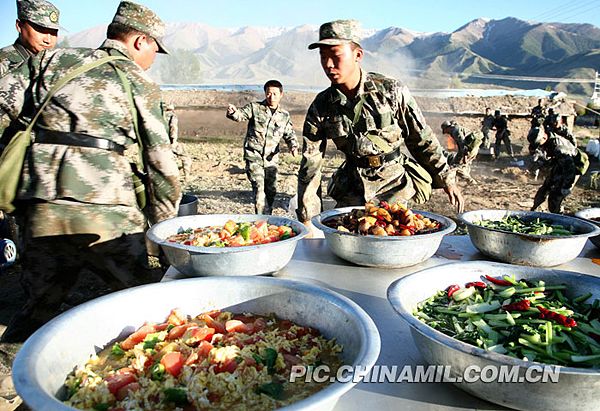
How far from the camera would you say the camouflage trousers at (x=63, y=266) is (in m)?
2.68

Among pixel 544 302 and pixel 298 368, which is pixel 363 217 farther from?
pixel 298 368

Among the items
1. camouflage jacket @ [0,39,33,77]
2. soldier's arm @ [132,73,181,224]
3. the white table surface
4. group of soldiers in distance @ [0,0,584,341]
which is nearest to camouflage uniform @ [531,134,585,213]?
group of soldiers in distance @ [0,0,584,341]

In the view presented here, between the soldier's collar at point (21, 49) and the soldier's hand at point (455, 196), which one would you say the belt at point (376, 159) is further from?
the soldier's collar at point (21, 49)

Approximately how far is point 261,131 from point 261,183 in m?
0.90

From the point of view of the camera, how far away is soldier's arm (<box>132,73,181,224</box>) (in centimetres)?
270

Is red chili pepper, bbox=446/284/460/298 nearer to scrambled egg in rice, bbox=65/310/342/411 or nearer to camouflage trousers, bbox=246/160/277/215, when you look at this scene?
scrambled egg in rice, bbox=65/310/342/411

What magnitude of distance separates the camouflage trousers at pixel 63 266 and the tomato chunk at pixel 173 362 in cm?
159

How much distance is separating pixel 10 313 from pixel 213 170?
8759mm

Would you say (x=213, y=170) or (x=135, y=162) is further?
(x=213, y=170)

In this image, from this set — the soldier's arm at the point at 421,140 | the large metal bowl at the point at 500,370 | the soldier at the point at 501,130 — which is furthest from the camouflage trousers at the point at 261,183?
the soldier at the point at 501,130

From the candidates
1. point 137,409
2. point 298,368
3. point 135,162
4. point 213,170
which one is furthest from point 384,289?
point 213,170

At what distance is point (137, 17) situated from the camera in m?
2.82

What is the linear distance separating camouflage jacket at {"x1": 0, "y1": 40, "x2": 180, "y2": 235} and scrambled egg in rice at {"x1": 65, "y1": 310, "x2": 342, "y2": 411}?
141cm

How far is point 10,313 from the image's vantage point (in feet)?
13.1
